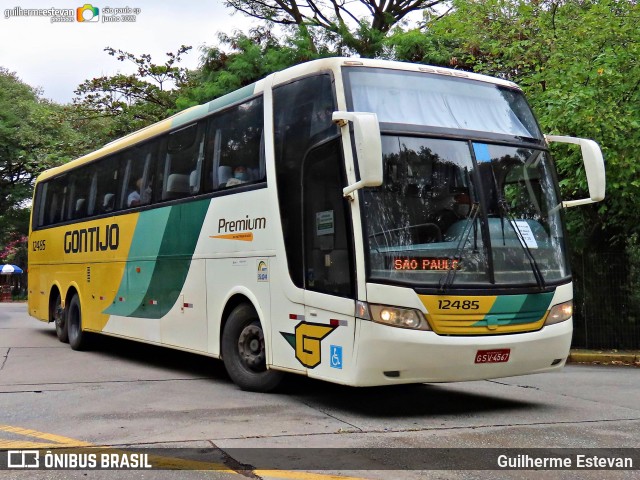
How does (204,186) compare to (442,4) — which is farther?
(442,4)

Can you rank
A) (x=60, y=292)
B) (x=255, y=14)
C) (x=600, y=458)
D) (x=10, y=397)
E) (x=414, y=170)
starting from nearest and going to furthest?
(x=600, y=458) < (x=414, y=170) < (x=10, y=397) < (x=60, y=292) < (x=255, y=14)

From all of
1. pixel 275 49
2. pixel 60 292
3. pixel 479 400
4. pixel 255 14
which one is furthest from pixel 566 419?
pixel 255 14

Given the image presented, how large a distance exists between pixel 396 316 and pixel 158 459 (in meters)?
2.50

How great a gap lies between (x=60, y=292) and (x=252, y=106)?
8.03 meters

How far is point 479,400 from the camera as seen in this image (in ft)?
28.9

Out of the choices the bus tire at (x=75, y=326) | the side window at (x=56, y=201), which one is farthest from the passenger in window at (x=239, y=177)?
the side window at (x=56, y=201)

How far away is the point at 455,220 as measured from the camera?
7.50m

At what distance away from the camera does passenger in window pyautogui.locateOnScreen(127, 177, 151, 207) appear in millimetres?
11672

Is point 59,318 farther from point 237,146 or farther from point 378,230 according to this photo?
point 378,230

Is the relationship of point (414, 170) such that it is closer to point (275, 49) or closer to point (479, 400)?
point (479, 400)

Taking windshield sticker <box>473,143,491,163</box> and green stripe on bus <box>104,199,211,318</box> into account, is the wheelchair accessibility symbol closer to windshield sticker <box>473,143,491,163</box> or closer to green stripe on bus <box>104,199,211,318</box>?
windshield sticker <box>473,143,491,163</box>

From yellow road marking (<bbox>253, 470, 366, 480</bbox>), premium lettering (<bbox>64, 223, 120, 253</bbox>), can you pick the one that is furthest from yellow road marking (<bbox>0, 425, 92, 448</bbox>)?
premium lettering (<bbox>64, 223, 120, 253</bbox>)

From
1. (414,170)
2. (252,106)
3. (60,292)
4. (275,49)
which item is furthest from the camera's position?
(275,49)

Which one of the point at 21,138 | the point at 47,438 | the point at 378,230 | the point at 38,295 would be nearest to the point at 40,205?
the point at 38,295
